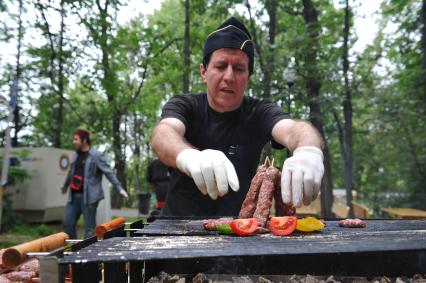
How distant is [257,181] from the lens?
2.74 meters

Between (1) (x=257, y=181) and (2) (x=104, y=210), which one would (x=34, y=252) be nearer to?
(1) (x=257, y=181)

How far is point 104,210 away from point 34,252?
31.8 feet

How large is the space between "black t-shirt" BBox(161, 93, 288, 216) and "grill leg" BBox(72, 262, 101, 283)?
2041 mm

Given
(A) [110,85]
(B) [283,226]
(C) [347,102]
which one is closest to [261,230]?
(B) [283,226]

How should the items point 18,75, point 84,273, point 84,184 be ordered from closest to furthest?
point 84,273, point 84,184, point 18,75

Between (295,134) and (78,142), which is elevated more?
(78,142)

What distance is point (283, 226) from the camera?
86.9 inches

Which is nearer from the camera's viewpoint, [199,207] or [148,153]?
[199,207]

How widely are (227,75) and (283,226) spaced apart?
151 cm

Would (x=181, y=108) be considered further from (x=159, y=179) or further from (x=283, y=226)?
(x=159, y=179)

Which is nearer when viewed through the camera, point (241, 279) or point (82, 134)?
point (241, 279)

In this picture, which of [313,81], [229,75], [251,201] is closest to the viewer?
[251,201]

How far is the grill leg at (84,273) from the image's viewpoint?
4.87ft

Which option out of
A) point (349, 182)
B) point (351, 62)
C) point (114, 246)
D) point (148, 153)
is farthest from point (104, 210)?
point (148, 153)
